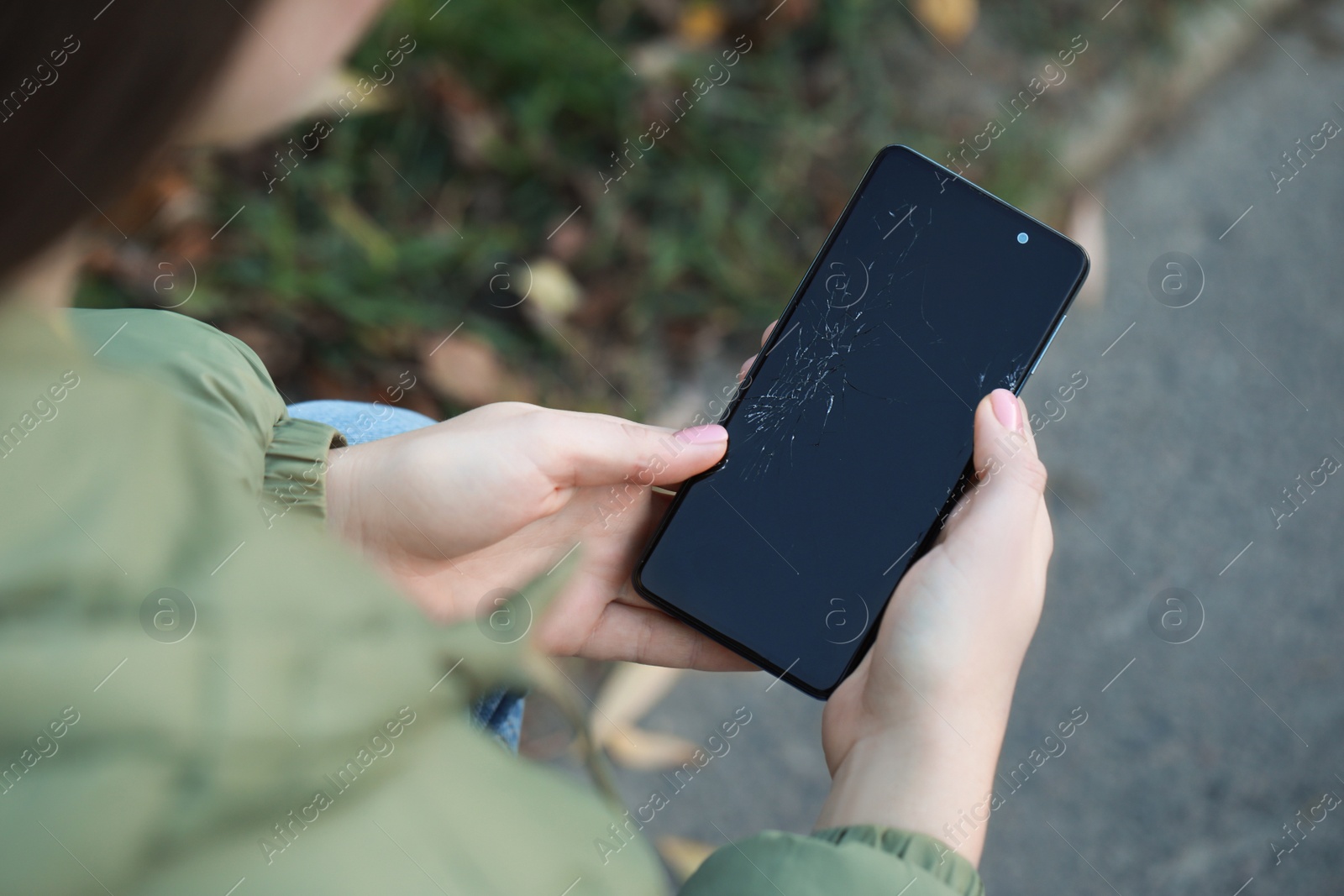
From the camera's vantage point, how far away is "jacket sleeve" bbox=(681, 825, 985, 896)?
87 cm

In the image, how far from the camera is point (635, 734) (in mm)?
1883

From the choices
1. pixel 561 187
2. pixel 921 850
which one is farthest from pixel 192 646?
pixel 561 187

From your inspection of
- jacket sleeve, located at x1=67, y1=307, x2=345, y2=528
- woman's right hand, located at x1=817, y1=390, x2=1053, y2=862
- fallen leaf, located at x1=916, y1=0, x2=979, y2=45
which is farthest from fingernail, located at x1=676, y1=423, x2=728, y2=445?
fallen leaf, located at x1=916, y1=0, x2=979, y2=45

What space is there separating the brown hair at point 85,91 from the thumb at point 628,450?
30.8 inches

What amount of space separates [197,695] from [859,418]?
1037mm

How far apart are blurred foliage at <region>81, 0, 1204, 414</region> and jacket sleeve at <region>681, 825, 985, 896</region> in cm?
120

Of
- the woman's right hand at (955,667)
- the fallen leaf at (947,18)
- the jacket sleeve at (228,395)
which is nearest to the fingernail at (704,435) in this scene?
the woman's right hand at (955,667)

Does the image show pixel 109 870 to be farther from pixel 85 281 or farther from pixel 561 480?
pixel 85 281

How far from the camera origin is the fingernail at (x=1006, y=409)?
1.33m

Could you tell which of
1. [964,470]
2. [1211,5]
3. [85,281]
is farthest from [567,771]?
[1211,5]

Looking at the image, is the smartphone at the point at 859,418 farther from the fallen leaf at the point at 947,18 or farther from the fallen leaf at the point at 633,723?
the fallen leaf at the point at 947,18

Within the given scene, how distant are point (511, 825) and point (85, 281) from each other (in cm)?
165

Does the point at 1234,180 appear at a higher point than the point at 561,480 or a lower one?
higher

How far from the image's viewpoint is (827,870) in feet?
2.94
